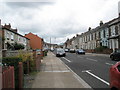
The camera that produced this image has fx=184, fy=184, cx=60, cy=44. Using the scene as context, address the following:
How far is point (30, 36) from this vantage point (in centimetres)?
8250

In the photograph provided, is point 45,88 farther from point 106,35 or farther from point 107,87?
point 106,35

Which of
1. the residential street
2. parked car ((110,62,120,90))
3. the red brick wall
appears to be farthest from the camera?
the red brick wall

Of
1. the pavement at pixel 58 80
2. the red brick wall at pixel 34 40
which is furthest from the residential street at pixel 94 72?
the red brick wall at pixel 34 40

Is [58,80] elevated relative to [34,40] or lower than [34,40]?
lower

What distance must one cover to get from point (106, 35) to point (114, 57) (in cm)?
2313

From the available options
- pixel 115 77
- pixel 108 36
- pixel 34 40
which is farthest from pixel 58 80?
pixel 34 40

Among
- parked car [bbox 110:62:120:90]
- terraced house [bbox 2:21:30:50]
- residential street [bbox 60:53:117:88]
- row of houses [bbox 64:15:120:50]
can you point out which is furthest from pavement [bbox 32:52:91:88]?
row of houses [bbox 64:15:120:50]

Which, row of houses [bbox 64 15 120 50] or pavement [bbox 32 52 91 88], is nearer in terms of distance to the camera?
pavement [bbox 32 52 91 88]

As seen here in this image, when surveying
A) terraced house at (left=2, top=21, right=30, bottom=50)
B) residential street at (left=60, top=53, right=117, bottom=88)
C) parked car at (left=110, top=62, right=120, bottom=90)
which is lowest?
residential street at (left=60, top=53, right=117, bottom=88)

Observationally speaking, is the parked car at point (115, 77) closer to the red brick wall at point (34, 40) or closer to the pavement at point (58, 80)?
the pavement at point (58, 80)

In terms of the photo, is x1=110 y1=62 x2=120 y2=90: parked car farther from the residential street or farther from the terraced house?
the terraced house

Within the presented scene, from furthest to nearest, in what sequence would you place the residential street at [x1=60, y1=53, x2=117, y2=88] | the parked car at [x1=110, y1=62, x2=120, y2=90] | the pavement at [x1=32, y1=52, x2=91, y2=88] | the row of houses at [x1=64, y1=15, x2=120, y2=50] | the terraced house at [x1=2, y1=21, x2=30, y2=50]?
the row of houses at [x1=64, y1=15, x2=120, y2=50] → the terraced house at [x1=2, y1=21, x2=30, y2=50] → the residential street at [x1=60, y1=53, x2=117, y2=88] → the pavement at [x1=32, y1=52, x2=91, y2=88] → the parked car at [x1=110, y1=62, x2=120, y2=90]

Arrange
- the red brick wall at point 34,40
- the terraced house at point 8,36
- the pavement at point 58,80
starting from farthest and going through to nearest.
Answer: the red brick wall at point 34,40
the terraced house at point 8,36
the pavement at point 58,80

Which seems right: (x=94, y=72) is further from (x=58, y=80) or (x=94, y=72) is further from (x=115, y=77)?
(x=115, y=77)
